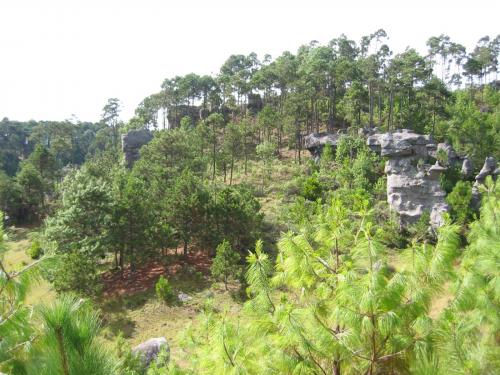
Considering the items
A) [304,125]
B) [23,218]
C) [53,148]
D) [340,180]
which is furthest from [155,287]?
[53,148]

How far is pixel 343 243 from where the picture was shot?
5.57 meters

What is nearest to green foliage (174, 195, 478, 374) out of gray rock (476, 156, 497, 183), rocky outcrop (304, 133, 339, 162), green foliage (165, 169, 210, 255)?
green foliage (165, 169, 210, 255)

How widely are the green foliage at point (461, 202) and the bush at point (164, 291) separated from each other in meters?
18.7

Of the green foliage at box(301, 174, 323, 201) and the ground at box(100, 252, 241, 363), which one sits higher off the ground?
the green foliage at box(301, 174, 323, 201)

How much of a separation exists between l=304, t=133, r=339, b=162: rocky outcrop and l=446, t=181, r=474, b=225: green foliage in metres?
14.5

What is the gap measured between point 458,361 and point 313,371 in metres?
1.71

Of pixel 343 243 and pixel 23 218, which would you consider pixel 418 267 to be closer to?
pixel 343 243

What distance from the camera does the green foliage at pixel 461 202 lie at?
965 inches

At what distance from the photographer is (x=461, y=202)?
25.1 m

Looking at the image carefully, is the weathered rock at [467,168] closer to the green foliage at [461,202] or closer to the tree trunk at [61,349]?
the green foliage at [461,202]

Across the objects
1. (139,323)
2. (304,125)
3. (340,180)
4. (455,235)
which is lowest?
(139,323)

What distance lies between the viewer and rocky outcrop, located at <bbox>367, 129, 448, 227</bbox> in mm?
27516

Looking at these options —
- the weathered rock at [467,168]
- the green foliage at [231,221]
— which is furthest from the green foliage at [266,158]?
the weathered rock at [467,168]

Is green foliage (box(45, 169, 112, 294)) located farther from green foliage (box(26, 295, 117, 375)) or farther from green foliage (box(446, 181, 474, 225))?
green foliage (box(446, 181, 474, 225))
